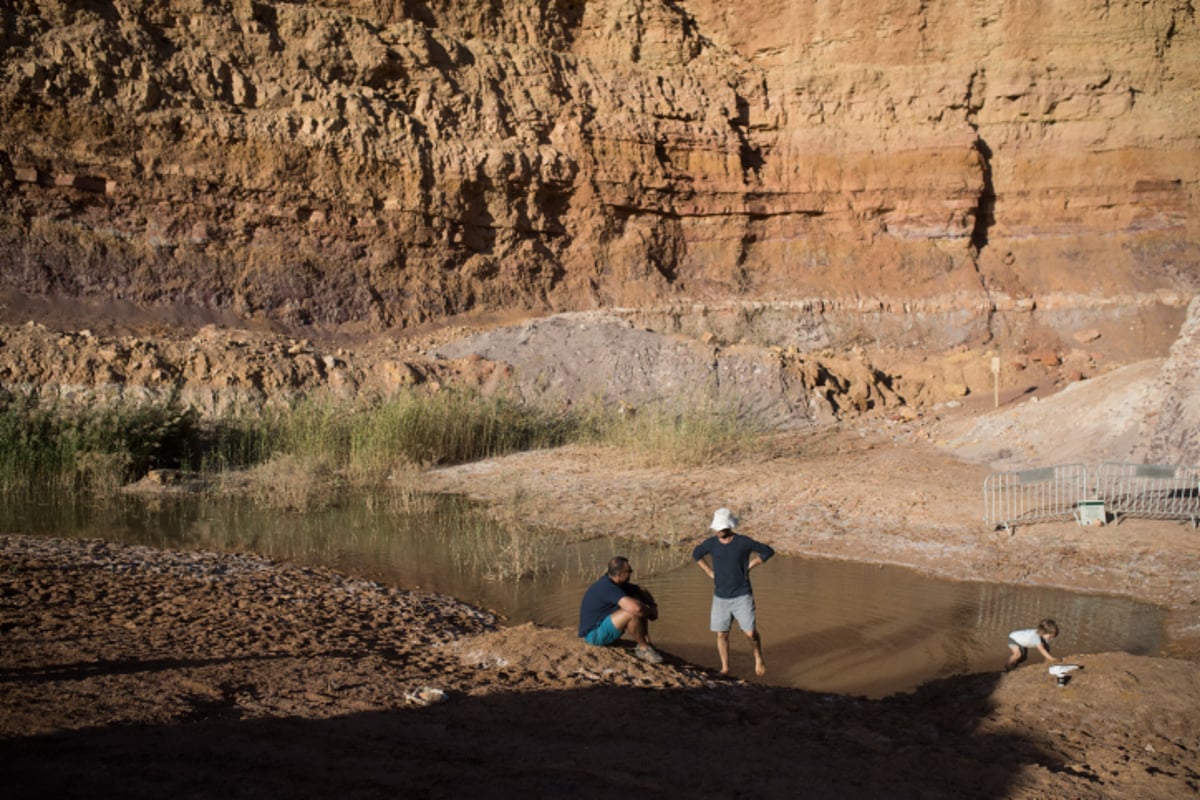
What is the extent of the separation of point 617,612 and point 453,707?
1.55 m

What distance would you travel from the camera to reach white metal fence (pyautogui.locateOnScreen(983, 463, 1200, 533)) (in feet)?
33.0

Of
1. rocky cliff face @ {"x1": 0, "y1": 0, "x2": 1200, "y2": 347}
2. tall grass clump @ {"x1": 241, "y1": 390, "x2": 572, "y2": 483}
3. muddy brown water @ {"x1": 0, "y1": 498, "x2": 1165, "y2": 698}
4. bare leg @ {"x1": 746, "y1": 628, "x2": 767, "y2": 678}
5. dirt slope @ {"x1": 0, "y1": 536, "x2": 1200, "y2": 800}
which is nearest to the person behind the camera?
dirt slope @ {"x1": 0, "y1": 536, "x2": 1200, "y2": 800}

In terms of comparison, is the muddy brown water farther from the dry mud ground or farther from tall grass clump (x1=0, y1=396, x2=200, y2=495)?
tall grass clump (x1=0, y1=396, x2=200, y2=495)

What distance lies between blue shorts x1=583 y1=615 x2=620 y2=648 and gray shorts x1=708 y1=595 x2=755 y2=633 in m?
0.87

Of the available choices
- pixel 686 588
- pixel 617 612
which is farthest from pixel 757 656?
pixel 686 588

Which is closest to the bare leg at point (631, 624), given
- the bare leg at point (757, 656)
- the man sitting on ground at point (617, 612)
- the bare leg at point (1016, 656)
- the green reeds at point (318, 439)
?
the man sitting on ground at point (617, 612)

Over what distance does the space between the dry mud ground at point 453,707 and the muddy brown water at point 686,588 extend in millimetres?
541

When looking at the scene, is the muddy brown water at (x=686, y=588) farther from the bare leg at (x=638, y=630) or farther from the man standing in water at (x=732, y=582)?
the bare leg at (x=638, y=630)

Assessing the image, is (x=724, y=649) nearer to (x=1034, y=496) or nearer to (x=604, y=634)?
(x=604, y=634)

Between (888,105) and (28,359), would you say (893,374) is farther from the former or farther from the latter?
(28,359)

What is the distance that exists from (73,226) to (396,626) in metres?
19.2

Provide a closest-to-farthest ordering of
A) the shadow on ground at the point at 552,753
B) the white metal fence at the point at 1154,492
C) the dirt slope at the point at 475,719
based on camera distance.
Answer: the shadow on ground at the point at 552,753, the dirt slope at the point at 475,719, the white metal fence at the point at 1154,492

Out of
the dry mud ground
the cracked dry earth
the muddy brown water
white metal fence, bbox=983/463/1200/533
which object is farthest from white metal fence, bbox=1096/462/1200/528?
the cracked dry earth

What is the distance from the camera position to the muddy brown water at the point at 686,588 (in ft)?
22.5
